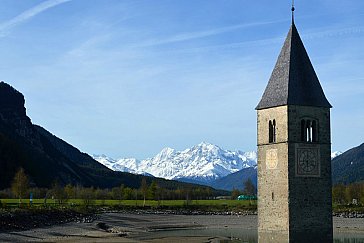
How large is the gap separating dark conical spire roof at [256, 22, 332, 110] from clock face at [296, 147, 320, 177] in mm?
3438

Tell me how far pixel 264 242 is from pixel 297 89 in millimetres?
11518

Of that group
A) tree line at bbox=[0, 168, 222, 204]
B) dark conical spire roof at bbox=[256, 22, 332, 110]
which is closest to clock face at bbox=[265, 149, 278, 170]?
dark conical spire roof at bbox=[256, 22, 332, 110]

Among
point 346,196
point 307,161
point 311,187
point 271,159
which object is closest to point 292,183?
point 311,187

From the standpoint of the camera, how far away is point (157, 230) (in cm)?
9181

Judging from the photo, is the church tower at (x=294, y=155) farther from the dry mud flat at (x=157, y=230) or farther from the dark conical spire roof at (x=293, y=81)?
the dry mud flat at (x=157, y=230)

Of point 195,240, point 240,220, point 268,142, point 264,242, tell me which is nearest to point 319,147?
point 268,142

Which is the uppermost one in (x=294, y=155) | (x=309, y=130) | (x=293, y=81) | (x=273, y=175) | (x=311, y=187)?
(x=293, y=81)

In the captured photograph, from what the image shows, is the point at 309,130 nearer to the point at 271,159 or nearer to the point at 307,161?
the point at 307,161

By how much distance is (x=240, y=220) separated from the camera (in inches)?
4446

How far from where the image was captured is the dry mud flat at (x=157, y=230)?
68.9 metres

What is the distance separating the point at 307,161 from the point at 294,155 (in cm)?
128

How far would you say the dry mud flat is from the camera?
68.9m

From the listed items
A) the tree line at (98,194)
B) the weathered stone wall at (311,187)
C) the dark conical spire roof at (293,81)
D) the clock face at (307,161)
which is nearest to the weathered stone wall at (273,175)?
the weathered stone wall at (311,187)

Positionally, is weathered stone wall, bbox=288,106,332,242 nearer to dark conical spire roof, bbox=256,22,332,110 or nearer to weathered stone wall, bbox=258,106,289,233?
weathered stone wall, bbox=258,106,289,233
